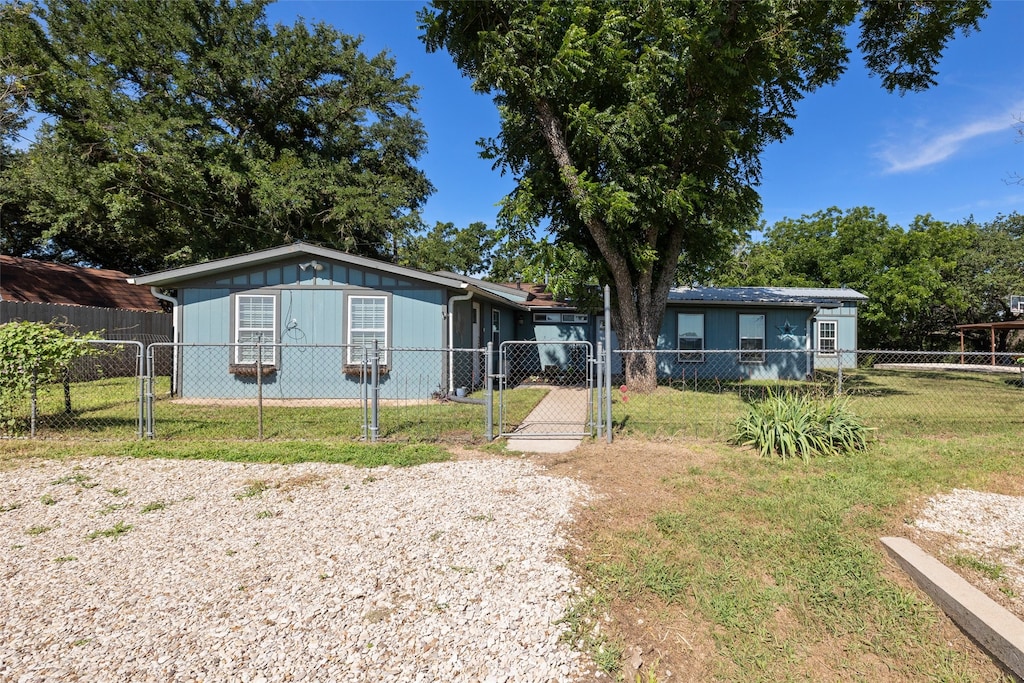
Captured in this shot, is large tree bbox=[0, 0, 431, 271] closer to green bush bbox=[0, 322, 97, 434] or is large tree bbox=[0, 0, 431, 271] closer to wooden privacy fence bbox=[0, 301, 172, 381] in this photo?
wooden privacy fence bbox=[0, 301, 172, 381]

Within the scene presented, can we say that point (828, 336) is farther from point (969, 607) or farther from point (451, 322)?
point (969, 607)

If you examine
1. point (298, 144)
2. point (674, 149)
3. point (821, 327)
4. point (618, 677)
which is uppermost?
point (298, 144)

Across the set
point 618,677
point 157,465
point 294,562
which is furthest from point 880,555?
point 157,465

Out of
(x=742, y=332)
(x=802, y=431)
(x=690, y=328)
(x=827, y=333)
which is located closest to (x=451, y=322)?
(x=802, y=431)

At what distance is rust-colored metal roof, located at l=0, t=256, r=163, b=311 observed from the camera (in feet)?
47.3

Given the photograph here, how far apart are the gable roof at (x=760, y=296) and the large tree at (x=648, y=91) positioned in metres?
3.40

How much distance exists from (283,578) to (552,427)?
485cm

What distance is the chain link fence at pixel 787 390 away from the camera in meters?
7.23

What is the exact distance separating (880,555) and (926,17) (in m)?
11.2

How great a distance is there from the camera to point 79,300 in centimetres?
1552

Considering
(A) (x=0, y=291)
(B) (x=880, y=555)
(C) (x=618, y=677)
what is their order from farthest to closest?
(A) (x=0, y=291) → (B) (x=880, y=555) → (C) (x=618, y=677)

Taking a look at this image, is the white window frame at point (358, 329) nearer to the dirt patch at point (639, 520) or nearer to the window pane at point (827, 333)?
the dirt patch at point (639, 520)

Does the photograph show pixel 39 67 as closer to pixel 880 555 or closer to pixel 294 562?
pixel 294 562

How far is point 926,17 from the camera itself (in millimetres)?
9414
